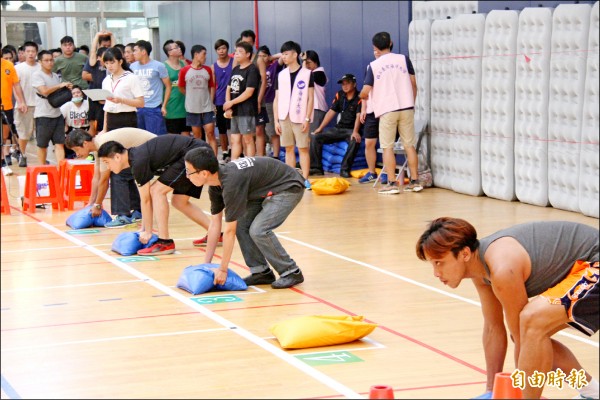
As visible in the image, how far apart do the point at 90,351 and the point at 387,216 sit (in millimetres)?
5686

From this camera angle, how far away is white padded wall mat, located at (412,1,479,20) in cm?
1371

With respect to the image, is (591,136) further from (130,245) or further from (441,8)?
(130,245)

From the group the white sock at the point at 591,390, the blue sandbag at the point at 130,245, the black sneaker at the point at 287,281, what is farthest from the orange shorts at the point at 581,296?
the blue sandbag at the point at 130,245

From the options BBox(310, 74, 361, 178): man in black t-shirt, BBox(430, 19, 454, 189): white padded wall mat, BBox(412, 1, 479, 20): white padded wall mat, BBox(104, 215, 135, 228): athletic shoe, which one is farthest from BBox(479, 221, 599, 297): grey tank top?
BBox(310, 74, 361, 178): man in black t-shirt

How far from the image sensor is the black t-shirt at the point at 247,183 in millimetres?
7207

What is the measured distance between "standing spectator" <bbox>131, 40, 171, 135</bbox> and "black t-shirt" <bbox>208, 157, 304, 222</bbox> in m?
6.65

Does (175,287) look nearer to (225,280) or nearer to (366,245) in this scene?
(225,280)

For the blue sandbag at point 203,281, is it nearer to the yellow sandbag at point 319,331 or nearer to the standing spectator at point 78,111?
the yellow sandbag at point 319,331

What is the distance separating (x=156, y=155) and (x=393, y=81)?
4895mm

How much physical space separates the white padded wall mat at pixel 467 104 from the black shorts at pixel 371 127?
1317 millimetres

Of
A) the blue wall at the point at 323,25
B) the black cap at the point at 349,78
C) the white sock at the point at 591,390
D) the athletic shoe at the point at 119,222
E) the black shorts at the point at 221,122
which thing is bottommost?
the athletic shoe at the point at 119,222

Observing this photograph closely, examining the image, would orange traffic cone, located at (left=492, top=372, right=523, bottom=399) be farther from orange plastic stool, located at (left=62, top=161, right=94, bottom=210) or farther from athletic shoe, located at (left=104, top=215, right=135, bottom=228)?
orange plastic stool, located at (left=62, top=161, right=94, bottom=210)

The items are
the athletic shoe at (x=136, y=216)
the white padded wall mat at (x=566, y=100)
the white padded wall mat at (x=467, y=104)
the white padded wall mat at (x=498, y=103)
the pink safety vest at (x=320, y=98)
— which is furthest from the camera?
the pink safety vest at (x=320, y=98)

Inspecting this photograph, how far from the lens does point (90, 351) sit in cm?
607
